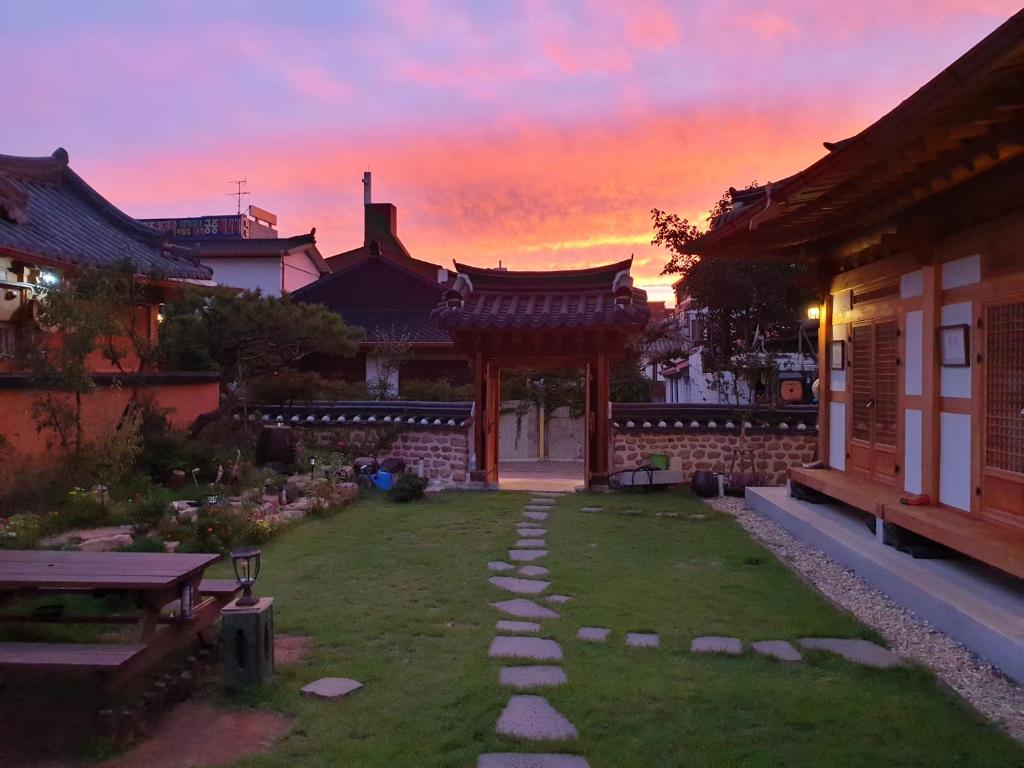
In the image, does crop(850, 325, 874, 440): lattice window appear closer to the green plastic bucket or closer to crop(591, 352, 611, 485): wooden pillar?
the green plastic bucket

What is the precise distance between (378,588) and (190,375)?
25.0ft

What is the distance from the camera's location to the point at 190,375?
12266mm

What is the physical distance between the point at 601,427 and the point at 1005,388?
724 cm

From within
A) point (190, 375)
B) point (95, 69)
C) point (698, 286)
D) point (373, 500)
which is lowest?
point (373, 500)

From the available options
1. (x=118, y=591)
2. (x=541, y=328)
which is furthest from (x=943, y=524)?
(x=541, y=328)

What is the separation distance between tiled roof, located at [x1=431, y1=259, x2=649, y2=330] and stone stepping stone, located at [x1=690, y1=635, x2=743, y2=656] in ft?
23.1

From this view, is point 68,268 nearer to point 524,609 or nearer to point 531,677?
point 524,609

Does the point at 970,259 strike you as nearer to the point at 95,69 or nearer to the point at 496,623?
the point at 496,623

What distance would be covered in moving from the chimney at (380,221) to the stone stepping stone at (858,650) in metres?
26.0

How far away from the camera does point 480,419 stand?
1248cm

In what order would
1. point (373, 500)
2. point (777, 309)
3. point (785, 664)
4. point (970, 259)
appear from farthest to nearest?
1. point (777, 309)
2. point (373, 500)
3. point (970, 259)
4. point (785, 664)

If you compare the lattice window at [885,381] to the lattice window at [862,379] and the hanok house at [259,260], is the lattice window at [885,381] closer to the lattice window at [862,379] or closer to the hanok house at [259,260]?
the lattice window at [862,379]

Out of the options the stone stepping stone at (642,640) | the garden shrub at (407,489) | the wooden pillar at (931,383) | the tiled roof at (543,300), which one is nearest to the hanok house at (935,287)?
the wooden pillar at (931,383)

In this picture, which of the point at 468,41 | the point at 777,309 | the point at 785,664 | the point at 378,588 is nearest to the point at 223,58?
the point at 468,41
